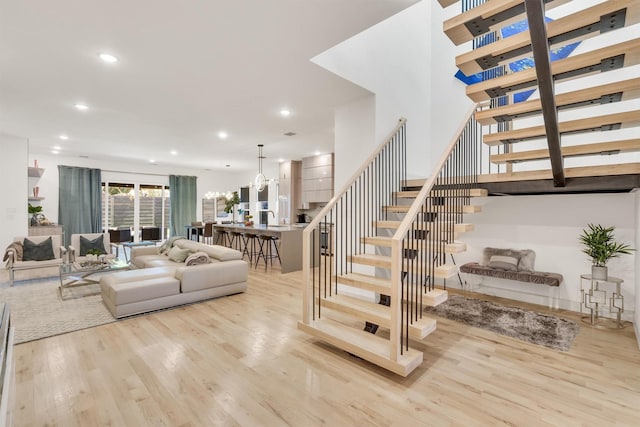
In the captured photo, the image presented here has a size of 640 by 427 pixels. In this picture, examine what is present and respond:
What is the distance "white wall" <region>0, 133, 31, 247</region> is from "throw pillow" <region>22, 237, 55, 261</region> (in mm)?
1402

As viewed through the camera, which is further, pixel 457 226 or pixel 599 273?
pixel 599 273

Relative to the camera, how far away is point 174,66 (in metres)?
3.29

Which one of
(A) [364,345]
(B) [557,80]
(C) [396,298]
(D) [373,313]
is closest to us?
(C) [396,298]

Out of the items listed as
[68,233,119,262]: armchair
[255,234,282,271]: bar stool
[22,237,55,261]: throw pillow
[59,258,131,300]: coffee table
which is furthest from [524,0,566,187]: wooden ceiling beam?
[22,237,55,261]: throw pillow

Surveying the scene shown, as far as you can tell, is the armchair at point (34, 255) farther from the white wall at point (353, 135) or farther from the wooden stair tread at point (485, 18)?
the wooden stair tread at point (485, 18)

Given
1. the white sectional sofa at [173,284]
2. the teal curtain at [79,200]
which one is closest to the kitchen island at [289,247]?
the white sectional sofa at [173,284]

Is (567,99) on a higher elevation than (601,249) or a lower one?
higher

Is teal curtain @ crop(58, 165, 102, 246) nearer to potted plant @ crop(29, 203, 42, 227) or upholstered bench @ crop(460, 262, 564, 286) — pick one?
potted plant @ crop(29, 203, 42, 227)

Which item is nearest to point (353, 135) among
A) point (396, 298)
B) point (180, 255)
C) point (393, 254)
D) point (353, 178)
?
point (353, 178)

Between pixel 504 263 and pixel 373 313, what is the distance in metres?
2.56

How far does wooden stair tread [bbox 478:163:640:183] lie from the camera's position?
289 centimetres

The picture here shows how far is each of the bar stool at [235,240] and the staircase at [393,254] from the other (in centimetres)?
433

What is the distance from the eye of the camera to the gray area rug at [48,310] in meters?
3.14

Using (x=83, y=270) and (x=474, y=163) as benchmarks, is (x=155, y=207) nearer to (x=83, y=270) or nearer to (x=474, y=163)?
(x=83, y=270)
